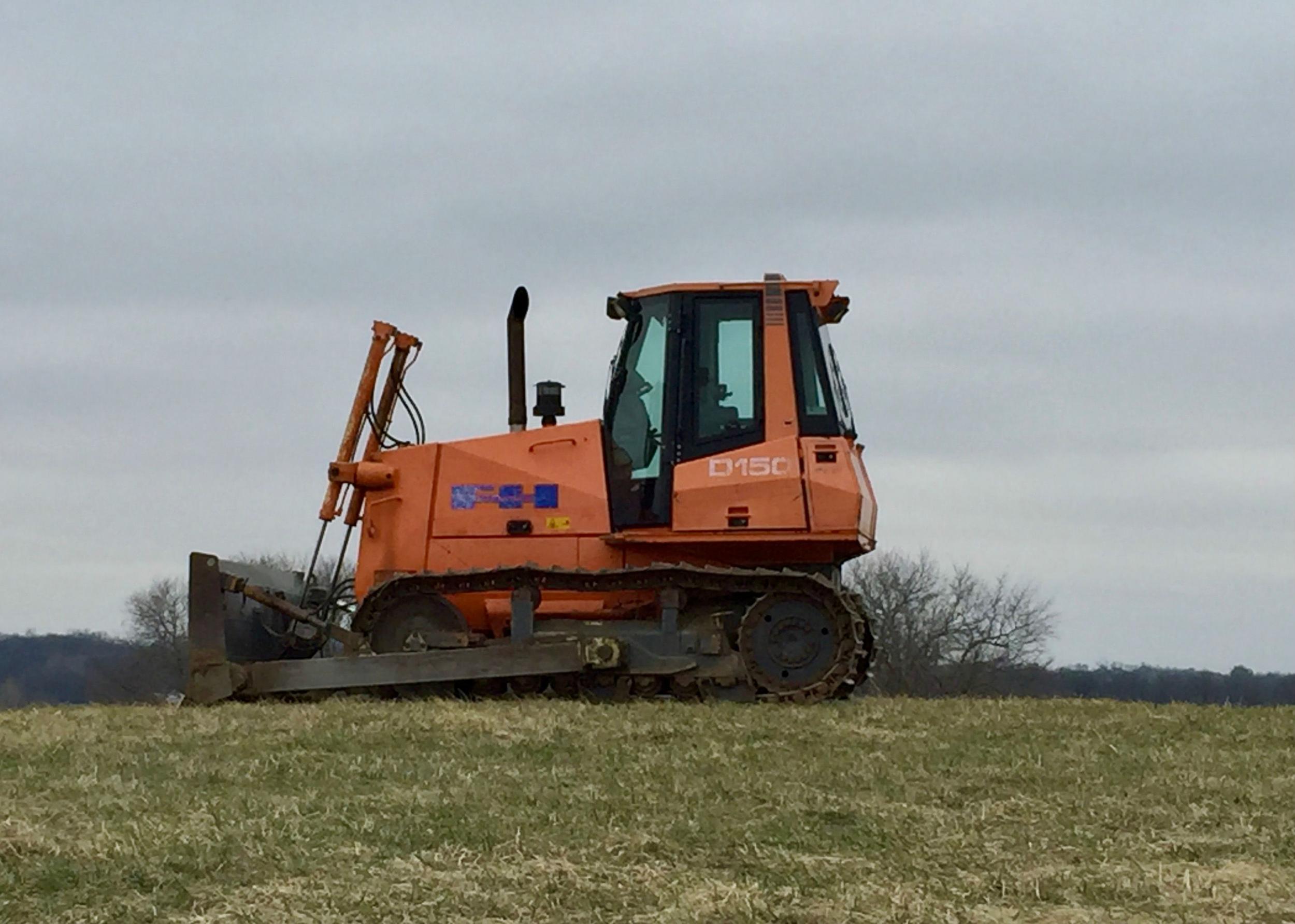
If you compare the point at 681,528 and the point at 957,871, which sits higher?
the point at 681,528

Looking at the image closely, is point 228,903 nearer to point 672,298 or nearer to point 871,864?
point 871,864

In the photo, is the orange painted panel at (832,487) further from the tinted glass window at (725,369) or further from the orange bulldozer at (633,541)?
the tinted glass window at (725,369)

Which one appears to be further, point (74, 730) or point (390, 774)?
point (74, 730)

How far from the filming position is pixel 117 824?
796 centimetres

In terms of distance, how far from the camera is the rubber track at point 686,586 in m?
13.6

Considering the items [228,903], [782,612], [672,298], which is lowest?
[228,903]

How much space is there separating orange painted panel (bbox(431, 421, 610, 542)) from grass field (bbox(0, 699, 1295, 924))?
6.75ft

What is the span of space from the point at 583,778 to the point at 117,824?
2.54 m

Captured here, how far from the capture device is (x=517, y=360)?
48.7 ft

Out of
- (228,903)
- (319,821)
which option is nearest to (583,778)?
(319,821)

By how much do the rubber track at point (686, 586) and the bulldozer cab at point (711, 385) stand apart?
49cm

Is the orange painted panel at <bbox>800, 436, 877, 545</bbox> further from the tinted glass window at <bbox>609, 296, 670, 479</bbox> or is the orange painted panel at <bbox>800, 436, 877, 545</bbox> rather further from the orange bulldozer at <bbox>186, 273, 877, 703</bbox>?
the tinted glass window at <bbox>609, 296, 670, 479</bbox>

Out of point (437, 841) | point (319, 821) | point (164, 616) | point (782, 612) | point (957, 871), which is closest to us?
point (957, 871)

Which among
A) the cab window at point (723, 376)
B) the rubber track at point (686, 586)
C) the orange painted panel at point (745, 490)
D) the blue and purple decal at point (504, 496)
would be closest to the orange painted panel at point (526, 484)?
the blue and purple decal at point (504, 496)
